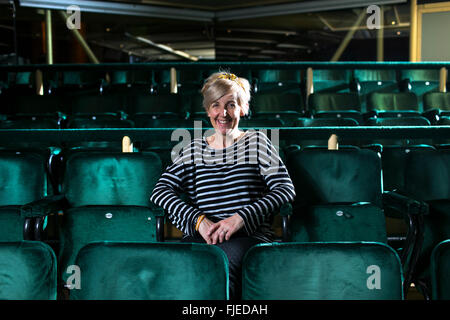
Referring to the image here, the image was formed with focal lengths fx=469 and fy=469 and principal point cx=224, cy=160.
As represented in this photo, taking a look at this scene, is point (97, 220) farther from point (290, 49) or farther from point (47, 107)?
point (290, 49)

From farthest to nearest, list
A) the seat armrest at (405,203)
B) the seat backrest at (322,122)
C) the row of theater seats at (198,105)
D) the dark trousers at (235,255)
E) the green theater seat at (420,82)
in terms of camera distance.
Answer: the green theater seat at (420,82), the row of theater seats at (198,105), the seat backrest at (322,122), the seat armrest at (405,203), the dark trousers at (235,255)

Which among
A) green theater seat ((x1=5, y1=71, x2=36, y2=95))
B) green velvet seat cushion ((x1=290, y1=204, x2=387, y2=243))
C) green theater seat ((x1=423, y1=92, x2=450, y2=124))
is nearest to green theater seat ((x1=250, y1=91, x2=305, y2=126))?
green theater seat ((x1=423, y1=92, x2=450, y2=124))

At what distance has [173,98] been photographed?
338 cm

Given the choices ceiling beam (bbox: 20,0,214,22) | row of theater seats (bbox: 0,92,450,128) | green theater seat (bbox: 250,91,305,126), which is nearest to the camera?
row of theater seats (bbox: 0,92,450,128)

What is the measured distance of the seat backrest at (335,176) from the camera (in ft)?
5.47

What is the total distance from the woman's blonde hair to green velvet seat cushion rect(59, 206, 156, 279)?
1.50 ft

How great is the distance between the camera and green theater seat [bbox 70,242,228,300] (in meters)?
0.96

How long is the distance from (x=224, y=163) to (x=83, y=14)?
19.5 feet

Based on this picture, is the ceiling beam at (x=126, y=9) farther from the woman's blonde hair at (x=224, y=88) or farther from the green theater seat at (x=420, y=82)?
the woman's blonde hair at (x=224, y=88)

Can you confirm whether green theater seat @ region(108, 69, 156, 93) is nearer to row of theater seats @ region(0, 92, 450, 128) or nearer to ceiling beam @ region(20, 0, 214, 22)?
row of theater seats @ region(0, 92, 450, 128)

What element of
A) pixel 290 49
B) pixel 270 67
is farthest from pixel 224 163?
pixel 290 49

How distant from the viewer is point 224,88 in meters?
1.49

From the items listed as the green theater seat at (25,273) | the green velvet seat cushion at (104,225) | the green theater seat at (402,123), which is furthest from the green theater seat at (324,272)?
the green theater seat at (402,123)

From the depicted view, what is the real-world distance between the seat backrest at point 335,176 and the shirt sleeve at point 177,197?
1.30 feet
